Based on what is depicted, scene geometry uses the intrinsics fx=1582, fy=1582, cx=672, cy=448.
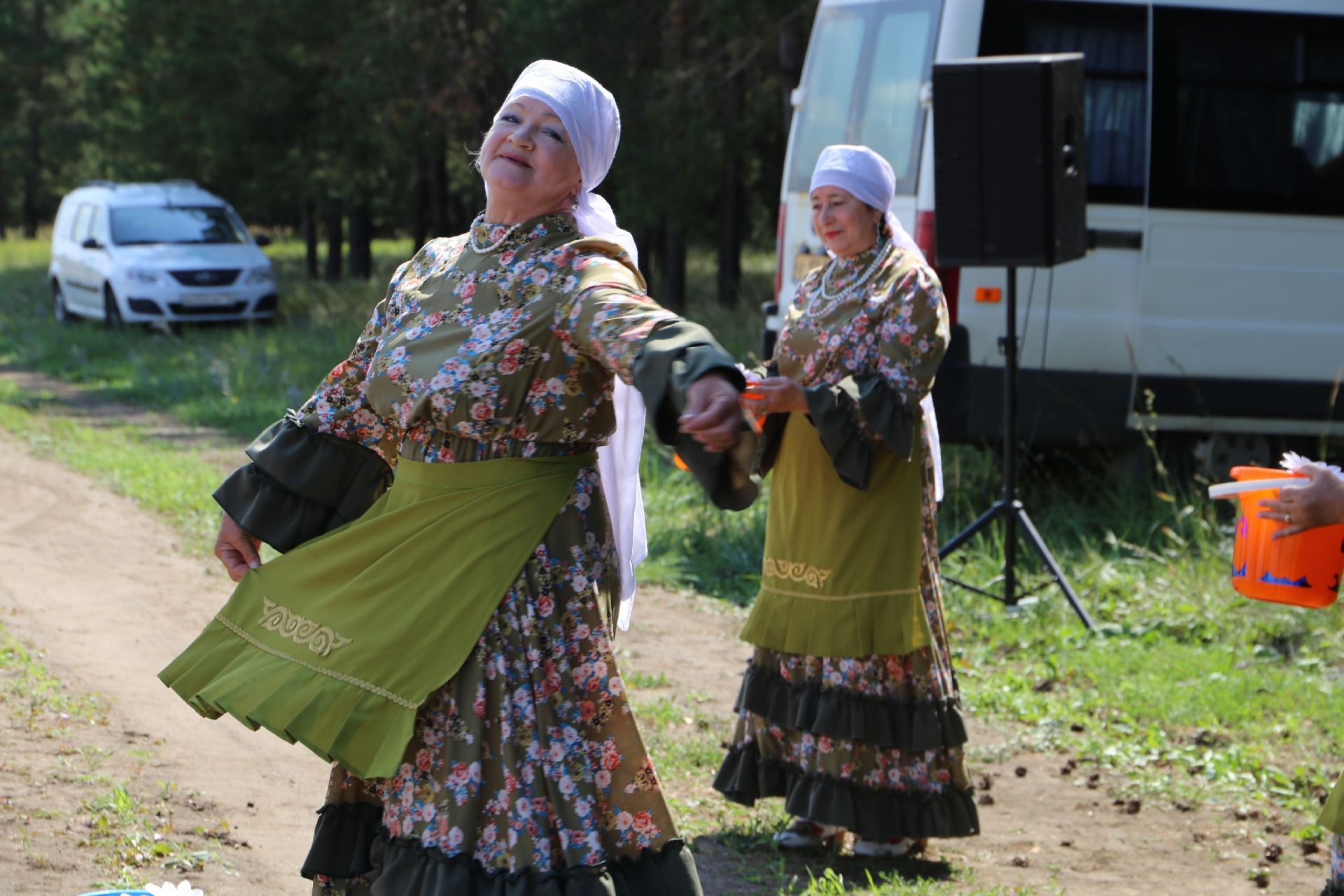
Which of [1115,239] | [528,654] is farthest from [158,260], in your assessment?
[528,654]

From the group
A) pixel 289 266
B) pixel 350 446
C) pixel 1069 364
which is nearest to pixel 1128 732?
pixel 1069 364

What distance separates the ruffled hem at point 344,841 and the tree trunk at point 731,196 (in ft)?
41.9

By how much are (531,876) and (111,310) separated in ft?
53.6

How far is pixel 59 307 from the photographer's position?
Answer: 19.5 meters

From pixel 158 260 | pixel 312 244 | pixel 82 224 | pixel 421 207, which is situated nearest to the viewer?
pixel 158 260

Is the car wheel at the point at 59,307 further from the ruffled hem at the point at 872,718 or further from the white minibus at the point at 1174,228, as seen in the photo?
the ruffled hem at the point at 872,718

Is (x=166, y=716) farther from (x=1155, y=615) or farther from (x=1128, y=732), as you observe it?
(x=1155, y=615)

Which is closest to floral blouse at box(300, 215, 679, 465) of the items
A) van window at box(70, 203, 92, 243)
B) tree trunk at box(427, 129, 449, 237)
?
tree trunk at box(427, 129, 449, 237)

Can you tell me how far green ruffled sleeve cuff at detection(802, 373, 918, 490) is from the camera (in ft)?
14.4

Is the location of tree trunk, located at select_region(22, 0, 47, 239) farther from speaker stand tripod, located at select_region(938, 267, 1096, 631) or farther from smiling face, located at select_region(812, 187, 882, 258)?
smiling face, located at select_region(812, 187, 882, 258)

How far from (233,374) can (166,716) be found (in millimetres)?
9617

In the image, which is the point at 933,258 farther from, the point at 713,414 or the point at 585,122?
the point at 713,414

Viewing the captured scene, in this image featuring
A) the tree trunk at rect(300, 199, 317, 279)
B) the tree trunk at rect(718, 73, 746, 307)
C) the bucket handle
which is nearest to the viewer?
the bucket handle

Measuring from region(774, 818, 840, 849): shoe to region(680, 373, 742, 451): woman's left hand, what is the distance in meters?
2.70
